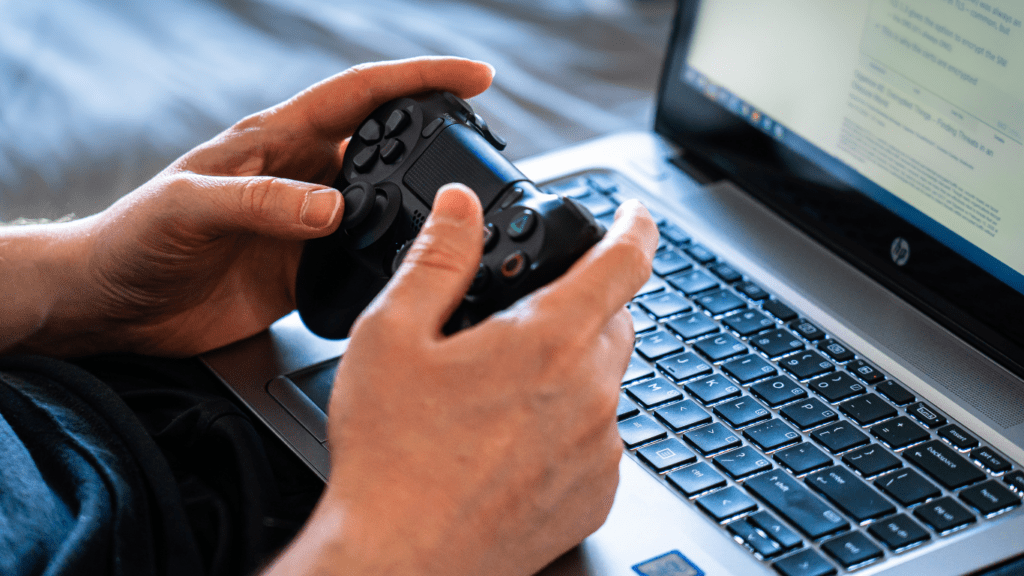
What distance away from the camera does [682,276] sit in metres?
0.61

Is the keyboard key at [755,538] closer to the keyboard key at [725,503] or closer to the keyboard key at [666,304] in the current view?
the keyboard key at [725,503]

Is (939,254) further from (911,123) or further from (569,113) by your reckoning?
(569,113)

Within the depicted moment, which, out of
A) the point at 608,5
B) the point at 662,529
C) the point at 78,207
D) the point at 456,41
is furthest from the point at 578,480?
the point at 608,5

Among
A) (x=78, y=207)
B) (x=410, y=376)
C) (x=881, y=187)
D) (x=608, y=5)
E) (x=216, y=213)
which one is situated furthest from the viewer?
(x=608, y=5)

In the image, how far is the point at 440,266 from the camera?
14.9 inches

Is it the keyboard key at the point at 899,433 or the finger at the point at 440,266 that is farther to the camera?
the keyboard key at the point at 899,433

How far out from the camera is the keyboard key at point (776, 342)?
1.80 ft

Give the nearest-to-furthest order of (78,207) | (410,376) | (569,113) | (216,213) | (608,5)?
(410,376) → (216,213) → (78,207) → (569,113) → (608,5)

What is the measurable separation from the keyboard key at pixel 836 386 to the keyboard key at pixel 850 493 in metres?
0.06

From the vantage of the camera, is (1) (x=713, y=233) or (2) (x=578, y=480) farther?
(1) (x=713, y=233)

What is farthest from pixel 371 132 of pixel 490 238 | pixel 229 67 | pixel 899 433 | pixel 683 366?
pixel 229 67

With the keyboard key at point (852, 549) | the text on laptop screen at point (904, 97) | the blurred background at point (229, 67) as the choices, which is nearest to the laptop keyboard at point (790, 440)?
the keyboard key at point (852, 549)

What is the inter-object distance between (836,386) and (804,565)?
14 cm

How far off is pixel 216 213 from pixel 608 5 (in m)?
0.69
